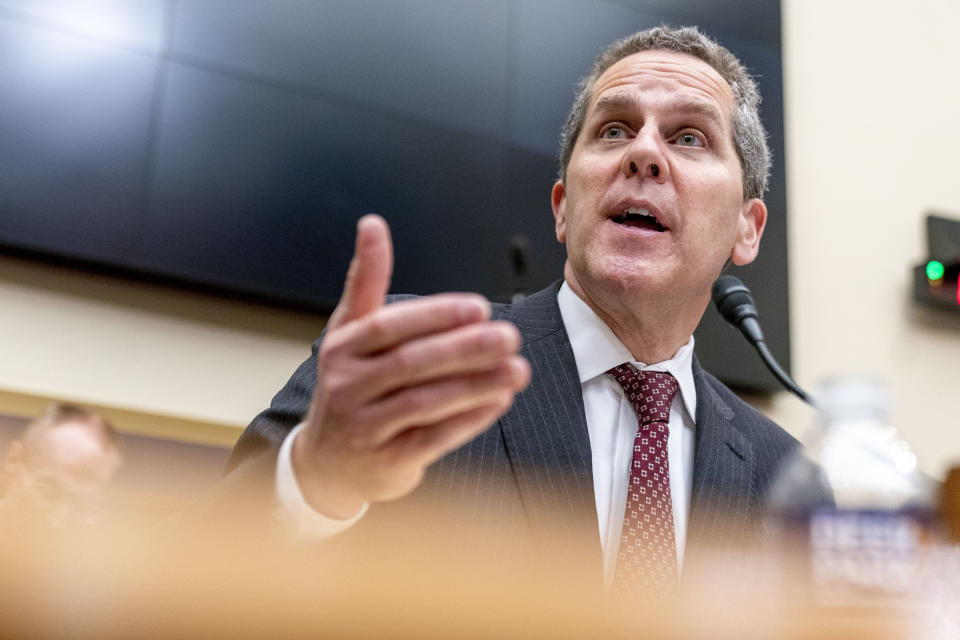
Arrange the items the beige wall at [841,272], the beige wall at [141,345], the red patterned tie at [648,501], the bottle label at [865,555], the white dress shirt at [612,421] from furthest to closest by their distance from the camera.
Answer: the beige wall at [841,272], the beige wall at [141,345], the white dress shirt at [612,421], the red patterned tie at [648,501], the bottle label at [865,555]

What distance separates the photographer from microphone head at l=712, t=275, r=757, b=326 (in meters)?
1.43

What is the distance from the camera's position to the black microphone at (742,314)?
55.6 inches

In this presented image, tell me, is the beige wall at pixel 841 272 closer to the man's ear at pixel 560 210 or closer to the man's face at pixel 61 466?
the man's face at pixel 61 466

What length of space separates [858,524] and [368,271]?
1.08 ft

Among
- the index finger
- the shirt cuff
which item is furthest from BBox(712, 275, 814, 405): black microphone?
the index finger

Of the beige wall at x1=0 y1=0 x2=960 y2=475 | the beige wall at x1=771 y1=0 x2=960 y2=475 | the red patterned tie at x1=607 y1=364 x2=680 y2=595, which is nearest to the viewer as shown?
the red patterned tie at x1=607 y1=364 x2=680 y2=595

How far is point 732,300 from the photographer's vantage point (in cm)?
146

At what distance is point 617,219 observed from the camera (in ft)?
4.76

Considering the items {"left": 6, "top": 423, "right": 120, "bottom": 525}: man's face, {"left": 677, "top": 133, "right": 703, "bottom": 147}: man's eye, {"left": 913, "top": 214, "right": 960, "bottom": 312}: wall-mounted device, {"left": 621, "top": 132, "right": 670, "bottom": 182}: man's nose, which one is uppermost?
{"left": 913, "top": 214, "right": 960, "bottom": 312}: wall-mounted device

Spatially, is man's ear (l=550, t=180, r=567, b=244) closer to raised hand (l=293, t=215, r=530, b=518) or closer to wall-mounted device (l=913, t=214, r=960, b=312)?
raised hand (l=293, t=215, r=530, b=518)

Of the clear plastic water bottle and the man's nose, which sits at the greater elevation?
the man's nose

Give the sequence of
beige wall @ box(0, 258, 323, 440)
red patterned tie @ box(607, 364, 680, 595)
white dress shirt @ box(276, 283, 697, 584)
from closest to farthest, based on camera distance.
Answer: red patterned tie @ box(607, 364, 680, 595) → white dress shirt @ box(276, 283, 697, 584) → beige wall @ box(0, 258, 323, 440)

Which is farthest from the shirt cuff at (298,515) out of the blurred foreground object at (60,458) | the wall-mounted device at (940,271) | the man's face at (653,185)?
the wall-mounted device at (940,271)

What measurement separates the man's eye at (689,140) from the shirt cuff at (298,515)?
933 mm
